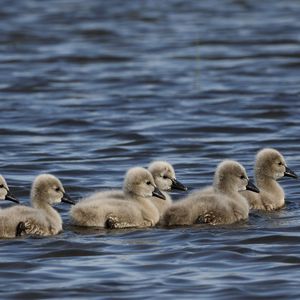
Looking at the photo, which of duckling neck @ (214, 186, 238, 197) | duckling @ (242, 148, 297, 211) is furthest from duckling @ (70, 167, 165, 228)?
duckling @ (242, 148, 297, 211)

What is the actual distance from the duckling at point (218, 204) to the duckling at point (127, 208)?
0.21 meters

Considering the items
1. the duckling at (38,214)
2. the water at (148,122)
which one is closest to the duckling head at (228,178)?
the water at (148,122)

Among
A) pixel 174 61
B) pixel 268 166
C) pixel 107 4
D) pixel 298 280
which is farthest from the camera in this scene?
pixel 107 4

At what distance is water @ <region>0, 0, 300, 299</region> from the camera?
1023 centimetres

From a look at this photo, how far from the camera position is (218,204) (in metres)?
11.7

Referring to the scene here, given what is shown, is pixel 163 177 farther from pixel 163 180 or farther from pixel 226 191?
pixel 226 191

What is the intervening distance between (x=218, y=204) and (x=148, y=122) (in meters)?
6.65

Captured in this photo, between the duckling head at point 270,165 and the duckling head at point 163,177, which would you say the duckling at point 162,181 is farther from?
the duckling head at point 270,165

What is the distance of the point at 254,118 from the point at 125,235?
736cm

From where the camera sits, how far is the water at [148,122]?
33.6 ft

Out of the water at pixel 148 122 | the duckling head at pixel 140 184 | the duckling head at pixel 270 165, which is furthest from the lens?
the duckling head at pixel 270 165

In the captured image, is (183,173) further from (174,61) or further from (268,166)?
(174,61)

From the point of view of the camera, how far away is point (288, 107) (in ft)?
63.2

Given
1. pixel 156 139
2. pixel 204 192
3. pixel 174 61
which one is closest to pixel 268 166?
pixel 204 192
